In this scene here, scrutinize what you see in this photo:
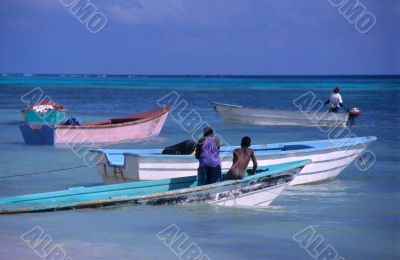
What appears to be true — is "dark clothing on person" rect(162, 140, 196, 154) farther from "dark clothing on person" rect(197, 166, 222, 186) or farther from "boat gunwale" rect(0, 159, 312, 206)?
"dark clothing on person" rect(197, 166, 222, 186)

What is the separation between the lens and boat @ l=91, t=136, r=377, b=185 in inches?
502

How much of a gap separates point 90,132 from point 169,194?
11161 millimetres

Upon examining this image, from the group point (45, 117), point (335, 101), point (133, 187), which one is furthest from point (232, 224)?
point (335, 101)

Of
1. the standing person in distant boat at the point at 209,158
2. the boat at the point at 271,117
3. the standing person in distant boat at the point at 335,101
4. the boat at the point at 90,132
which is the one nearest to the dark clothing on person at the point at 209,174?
the standing person in distant boat at the point at 209,158

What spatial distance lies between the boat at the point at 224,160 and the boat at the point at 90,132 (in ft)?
24.7

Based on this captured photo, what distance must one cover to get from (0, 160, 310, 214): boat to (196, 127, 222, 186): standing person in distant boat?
0.87ft

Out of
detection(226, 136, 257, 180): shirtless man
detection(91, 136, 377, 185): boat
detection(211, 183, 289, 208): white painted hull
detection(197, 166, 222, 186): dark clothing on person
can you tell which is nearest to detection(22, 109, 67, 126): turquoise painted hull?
detection(91, 136, 377, 185): boat

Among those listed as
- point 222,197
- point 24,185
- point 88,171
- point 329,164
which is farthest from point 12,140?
point 222,197

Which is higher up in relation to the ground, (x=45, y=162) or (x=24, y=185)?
(x=45, y=162)

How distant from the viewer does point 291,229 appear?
10.9 metres

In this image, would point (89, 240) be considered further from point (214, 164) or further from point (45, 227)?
point (214, 164)

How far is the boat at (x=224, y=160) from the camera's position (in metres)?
12.8

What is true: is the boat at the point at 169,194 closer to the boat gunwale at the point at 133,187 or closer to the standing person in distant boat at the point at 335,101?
the boat gunwale at the point at 133,187

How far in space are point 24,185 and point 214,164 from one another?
205 inches
